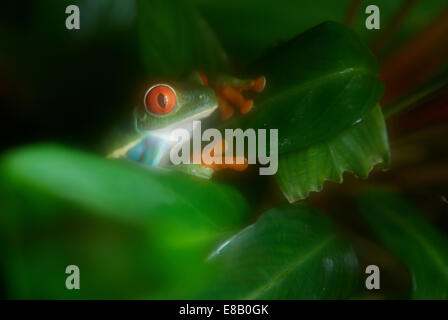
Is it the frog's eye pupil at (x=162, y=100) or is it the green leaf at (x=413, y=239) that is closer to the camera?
the green leaf at (x=413, y=239)

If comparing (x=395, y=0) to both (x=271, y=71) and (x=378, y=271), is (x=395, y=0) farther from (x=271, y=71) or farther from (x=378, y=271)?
(x=378, y=271)

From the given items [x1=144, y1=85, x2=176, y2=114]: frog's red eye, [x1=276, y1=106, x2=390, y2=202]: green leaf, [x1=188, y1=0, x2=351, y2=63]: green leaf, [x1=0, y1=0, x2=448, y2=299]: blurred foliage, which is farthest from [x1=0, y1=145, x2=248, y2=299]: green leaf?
[x1=188, y1=0, x2=351, y2=63]: green leaf

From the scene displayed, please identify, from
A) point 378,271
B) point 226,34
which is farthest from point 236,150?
point 226,34

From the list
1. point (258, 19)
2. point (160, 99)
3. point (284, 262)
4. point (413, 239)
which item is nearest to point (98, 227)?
point (284, 262)

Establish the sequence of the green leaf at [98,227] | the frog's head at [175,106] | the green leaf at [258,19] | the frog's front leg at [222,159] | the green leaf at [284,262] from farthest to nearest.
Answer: the green leaf at [258,19], the frog's head at [175,106], the frog's front leg at [222,159], the green leaf at [284,262], the green leaf at [98,227]

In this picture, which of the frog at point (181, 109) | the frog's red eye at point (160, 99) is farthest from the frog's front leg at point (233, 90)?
the frog's red eye at point (160, 99)

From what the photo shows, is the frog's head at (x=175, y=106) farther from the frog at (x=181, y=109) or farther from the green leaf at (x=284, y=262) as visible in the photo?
the green leaf at (x=284, y=262)
